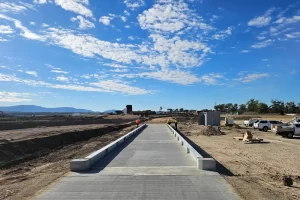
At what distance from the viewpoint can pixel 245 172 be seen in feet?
40.9

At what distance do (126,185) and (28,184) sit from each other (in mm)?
3258

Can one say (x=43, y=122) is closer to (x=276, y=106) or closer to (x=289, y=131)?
(x=289, y=131)

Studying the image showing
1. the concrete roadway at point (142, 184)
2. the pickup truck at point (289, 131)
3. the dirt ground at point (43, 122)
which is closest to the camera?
the concrete roadway at point (142, 184)

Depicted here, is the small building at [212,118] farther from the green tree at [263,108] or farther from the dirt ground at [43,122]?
the green tree at [263,108]

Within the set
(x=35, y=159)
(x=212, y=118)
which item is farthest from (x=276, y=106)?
(x=35, y=159)

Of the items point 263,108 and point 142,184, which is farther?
point 263,108

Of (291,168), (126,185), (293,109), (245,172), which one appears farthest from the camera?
(293,109)

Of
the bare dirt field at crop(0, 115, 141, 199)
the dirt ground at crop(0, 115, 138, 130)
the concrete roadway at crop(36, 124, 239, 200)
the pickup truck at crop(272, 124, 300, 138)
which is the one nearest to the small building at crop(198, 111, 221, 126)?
the bare dirt field at crop(0, 115, 141, 199)

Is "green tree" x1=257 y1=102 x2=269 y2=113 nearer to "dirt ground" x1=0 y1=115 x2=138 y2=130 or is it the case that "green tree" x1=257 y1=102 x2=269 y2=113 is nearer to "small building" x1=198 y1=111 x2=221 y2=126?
"dirt ground" x1=0 y1=115 x2=138 y2=130

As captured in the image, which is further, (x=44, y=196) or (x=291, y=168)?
(x=291, y=168)

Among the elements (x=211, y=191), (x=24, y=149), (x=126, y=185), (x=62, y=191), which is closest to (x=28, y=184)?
(x=62, y=191)

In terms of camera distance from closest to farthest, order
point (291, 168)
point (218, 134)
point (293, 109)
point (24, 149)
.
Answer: point (291, 168)
point (24, 149)
point (218, 134)
point (293, 109)

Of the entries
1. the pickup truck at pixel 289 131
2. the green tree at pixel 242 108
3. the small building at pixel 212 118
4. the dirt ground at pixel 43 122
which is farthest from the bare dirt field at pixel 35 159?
the green tree at pixel 242 108

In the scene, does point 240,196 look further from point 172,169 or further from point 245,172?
point 245,172
